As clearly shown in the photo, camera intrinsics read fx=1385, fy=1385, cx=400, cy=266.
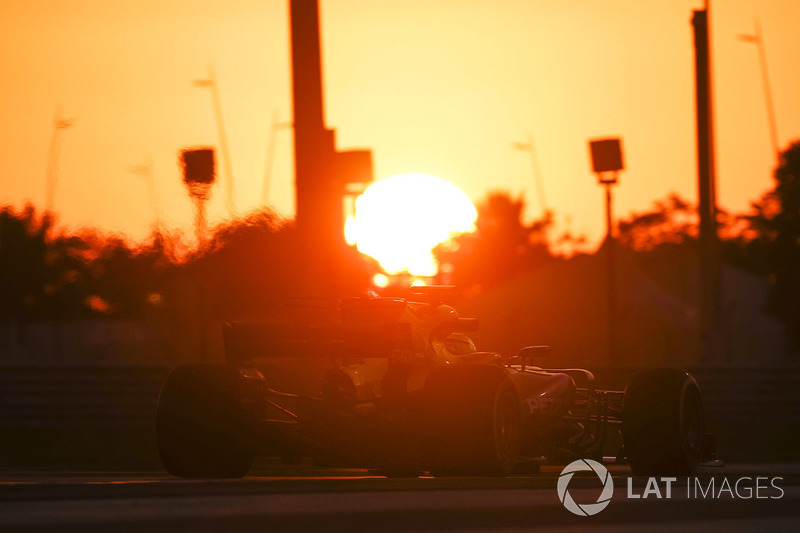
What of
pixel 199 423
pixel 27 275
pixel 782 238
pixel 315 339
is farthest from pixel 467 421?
pixel 782 238

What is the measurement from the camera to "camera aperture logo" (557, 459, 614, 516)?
26.9 ft

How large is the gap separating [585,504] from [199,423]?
2799mm

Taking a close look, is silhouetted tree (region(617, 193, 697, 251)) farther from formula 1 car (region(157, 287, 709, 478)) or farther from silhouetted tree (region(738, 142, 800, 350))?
formula 1 car (region(157, 287, 709, 478))

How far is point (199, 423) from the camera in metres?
9.59

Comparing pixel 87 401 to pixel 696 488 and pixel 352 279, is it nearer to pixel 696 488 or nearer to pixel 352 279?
pixel 352 279

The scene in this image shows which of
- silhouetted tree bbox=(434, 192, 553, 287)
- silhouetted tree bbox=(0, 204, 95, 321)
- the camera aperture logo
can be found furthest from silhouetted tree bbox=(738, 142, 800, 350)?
the camera aperture logo

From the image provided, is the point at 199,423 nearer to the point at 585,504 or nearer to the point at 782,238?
the point at 585,504

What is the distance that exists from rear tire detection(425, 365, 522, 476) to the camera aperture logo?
53 centimetres

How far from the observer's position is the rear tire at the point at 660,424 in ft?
33.7

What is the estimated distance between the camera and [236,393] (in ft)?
30.7

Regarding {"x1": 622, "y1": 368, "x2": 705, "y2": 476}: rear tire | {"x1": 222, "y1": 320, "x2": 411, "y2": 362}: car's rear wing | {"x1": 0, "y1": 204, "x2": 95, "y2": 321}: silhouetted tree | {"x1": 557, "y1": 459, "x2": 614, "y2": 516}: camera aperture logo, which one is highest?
{"x1": 0, "y1": 204, "x2": 95, "y2": 321}: silhouetted tree

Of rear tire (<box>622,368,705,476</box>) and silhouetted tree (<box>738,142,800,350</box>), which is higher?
silhouetted tree (<box>738,142,800,350</box>)

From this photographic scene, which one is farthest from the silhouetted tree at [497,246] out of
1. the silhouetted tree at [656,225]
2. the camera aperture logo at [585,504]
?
the camera aperture logo at [585,504]

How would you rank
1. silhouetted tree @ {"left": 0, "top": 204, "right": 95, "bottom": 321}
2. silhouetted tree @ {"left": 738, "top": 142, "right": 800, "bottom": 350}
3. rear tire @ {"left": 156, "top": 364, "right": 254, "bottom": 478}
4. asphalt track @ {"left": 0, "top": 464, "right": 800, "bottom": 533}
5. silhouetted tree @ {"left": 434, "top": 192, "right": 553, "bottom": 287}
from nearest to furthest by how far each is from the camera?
asphalt track @ {"left": 0, "top": 464, "right": 800, "bottom": 533}
rear tire @ {"left": 156, "top": 364, "right": 254, "bottom": 478}
silhouetted tree @ {"left": 0, "top": 204, "right": 95, "bottom": 321}
silhouetted tree @ {"left": 738, "top": 142, "right": 800, "bottom": 350}
silhouetted tree @ {"left": 434, "top": 192, "right": 553, "bottom": 287}
